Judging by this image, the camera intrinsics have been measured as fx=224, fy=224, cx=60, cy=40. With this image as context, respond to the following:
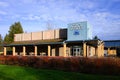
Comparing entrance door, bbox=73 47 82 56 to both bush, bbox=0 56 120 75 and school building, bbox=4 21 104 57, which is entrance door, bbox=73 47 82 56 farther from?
bush, bbox=0 56 120 75

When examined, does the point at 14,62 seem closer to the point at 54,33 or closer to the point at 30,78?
the point at 30,78

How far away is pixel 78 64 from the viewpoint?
18.3 meters

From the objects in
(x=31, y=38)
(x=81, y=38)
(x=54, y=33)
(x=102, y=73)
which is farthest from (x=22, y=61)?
(x=31, y=38)

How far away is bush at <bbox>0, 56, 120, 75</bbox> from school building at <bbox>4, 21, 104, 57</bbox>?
14.2m

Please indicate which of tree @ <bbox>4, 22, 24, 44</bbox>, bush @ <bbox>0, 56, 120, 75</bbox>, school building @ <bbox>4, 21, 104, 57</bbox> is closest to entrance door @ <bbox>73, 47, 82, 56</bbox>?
school building @ <bbox>4, 21, 104, 57</bbox>

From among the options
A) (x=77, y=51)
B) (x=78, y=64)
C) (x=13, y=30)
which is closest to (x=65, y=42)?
(x=77, y=51)

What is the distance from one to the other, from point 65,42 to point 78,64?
20.1m

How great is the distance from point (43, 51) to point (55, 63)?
83.7 ft

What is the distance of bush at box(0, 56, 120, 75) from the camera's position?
16234 millimetres

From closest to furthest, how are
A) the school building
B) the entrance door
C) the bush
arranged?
1. the bush
2. the school building
3. the entrance door

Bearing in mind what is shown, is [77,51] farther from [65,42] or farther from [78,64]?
[78,64]

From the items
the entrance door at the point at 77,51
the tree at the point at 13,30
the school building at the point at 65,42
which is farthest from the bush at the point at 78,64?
the tree at the point at 13,30

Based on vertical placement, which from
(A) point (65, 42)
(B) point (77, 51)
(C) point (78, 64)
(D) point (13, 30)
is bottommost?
(C) point (78, 64)

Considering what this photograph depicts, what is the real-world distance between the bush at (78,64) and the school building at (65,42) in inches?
557
